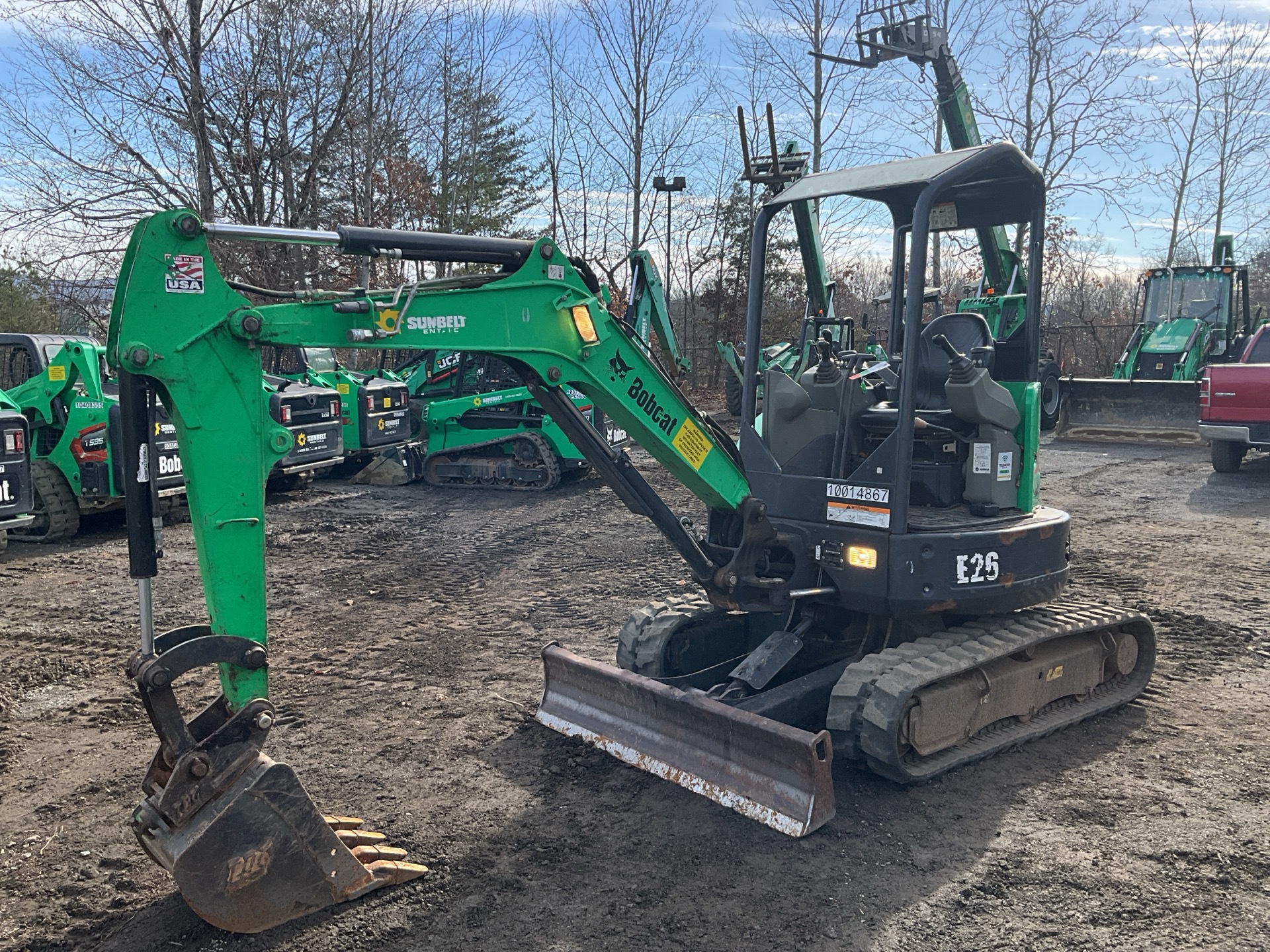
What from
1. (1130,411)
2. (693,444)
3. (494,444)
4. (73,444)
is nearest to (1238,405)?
(1130,411)

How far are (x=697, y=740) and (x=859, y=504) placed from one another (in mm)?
1243

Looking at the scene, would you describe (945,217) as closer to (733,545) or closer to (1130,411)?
(733,545)

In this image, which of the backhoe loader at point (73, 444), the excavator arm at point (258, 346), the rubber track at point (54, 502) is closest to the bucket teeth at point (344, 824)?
the excavator arm at point (258, 346)

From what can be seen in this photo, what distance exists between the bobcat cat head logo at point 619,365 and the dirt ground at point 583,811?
1.78 m

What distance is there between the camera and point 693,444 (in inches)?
170

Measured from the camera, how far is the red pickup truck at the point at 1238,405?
12.2 meters

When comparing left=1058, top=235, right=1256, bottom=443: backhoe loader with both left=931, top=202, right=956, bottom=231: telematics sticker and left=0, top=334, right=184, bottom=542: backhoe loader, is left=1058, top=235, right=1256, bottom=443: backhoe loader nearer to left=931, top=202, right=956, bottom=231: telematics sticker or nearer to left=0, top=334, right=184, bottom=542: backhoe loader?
left=931, top=202, right=956, bottom=231: telematics sticker


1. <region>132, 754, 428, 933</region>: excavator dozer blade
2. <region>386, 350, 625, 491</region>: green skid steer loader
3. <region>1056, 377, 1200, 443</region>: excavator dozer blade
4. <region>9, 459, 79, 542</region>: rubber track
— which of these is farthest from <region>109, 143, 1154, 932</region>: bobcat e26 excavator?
<region>1056, 377, 1200, 443</region>: excavator dozer blade

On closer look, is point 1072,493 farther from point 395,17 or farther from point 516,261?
point 395,17

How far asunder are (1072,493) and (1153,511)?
4.11ft

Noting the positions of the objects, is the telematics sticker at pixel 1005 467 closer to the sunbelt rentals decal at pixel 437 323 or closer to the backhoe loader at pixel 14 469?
the sunbelt rentals decal at pixel 437 323

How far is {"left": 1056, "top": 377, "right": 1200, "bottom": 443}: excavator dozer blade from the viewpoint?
16.1m

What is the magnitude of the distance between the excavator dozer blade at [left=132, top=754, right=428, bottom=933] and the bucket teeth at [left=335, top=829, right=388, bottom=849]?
0.17 meters

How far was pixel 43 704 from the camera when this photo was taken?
568 centimetres
